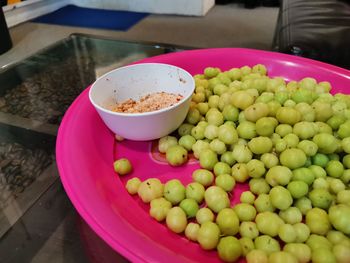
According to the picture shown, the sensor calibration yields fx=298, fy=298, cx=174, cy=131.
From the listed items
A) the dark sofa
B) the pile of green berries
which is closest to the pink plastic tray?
the pile of green berries

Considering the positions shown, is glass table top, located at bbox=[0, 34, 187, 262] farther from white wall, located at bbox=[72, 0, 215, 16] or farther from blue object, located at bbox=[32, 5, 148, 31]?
white wall, located at bbox=[72, 0, 215, 16]

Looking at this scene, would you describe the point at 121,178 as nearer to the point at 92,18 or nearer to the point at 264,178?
the point at 264,178

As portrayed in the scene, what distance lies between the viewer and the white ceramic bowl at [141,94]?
26.5 inches

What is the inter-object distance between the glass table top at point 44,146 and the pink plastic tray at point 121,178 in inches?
3.4

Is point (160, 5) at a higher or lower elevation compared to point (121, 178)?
lower

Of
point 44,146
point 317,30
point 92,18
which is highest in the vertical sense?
point 317,30

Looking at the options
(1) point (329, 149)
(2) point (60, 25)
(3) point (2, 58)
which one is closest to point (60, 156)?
(1) point (329, 149)

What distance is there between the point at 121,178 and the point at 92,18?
254 cm

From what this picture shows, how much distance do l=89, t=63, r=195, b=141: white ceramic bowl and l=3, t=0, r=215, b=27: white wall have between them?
2300 millimetres

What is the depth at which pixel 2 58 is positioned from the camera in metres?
2.04

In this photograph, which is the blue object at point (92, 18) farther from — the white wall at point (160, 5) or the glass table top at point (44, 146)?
the glass table top at point (44, 146)

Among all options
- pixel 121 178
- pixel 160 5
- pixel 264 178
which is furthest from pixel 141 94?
pixel 160 5

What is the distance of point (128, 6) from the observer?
3053mm

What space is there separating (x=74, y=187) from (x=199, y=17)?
2672 mm
